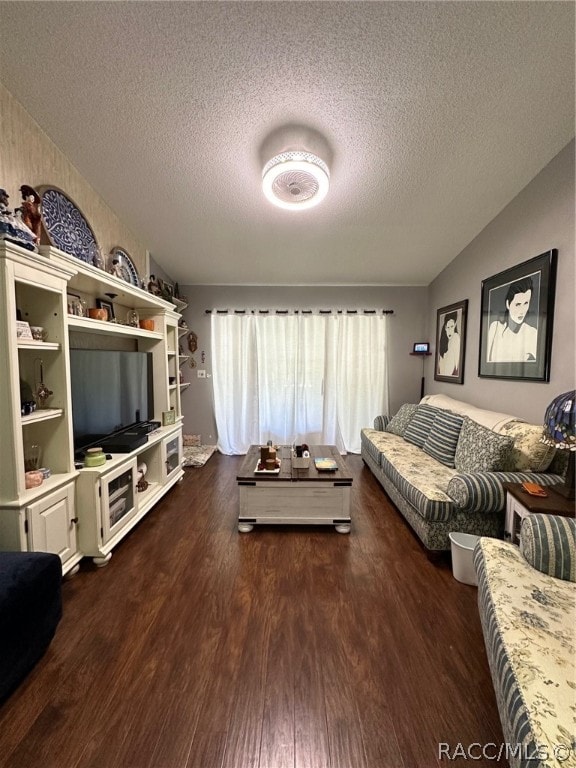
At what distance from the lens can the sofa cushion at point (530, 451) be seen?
1846mm

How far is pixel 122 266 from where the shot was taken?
249 cm

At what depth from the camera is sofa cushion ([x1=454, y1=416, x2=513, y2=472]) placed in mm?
1909

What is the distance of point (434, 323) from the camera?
3.88 meters

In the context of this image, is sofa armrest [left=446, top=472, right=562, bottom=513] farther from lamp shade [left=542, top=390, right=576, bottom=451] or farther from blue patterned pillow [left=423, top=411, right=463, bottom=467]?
blue patterned pillow [left=423, top=411, right=463, bottom=467]

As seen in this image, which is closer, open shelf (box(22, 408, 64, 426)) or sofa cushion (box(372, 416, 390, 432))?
open shelf (box(22, 408, 64, 426))

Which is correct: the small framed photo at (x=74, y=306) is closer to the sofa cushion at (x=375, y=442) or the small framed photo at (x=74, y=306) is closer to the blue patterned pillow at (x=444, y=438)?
the sofa cushion at (x=375, y=442)

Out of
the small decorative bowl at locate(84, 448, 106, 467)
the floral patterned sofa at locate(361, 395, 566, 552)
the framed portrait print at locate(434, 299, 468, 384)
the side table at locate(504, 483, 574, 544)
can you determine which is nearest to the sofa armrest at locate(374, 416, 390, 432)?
the floral patterned sofa at locate(361, 395, 566, 552)

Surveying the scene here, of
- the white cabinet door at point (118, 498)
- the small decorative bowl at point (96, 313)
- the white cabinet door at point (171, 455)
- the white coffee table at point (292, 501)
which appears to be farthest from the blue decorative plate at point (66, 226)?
the white coffee table at point (292, 501)

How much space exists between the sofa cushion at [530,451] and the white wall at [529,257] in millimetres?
254

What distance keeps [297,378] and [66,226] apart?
2895 mm

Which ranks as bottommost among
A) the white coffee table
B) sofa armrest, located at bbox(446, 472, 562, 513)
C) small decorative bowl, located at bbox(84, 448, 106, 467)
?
the white coffee table

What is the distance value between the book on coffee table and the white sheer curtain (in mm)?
1736

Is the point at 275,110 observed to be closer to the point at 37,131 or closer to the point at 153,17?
the point at 153,17

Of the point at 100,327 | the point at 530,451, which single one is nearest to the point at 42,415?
the point at 100,327
